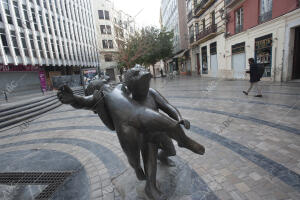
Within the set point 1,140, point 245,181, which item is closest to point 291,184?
point 245,181

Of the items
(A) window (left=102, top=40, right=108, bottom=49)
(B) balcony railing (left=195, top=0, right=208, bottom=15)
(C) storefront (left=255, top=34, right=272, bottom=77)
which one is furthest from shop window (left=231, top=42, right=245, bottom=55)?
(A) window (left=102, top=40, right=108, bottom=49)

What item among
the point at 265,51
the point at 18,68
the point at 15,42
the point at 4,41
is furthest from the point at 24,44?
the point at 265,51

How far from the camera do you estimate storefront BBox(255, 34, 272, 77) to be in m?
10.0

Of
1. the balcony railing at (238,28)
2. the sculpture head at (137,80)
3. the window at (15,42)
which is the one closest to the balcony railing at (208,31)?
the balcony railing at (238,28)

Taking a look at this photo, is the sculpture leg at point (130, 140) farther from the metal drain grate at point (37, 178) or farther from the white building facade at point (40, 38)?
the white building facade at point (40, 38)

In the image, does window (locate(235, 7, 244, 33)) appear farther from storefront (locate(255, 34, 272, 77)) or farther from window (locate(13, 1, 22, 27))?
window (locate(13, 1, 22, 27))

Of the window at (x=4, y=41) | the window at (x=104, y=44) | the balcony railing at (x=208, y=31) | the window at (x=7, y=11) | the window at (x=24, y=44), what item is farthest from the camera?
the window at (x=104, y=44)

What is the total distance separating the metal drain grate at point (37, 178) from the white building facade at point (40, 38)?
52.2 ft

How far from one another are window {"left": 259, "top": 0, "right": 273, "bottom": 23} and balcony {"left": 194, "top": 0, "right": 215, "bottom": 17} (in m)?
6.05

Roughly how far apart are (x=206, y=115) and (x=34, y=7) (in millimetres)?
21828

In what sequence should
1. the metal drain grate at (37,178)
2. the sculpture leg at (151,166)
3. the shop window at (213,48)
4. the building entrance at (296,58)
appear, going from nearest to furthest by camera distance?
the sculpture leg at (151,166)
the metal drain grate at (37,178)
the building entrance at (296,58)
the shop window at (213,48)

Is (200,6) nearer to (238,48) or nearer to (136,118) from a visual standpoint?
(238,48)

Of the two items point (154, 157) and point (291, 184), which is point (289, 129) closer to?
point (291, 184)

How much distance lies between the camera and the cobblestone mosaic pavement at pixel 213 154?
200 cm
